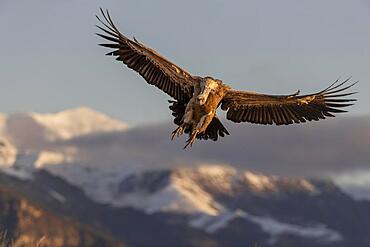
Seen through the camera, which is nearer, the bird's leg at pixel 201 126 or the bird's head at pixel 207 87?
the bird's leg at pixel 201 126

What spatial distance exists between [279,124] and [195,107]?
3.85 m

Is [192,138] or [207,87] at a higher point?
[207,87]

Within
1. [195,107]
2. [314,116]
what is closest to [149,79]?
[195,107]

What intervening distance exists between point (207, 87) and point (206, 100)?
1.57 feet

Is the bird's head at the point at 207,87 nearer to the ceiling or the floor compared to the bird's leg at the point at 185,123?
nearer to the ceiling

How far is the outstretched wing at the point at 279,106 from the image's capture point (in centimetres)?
2791

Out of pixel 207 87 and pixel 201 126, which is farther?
pixel 207 87

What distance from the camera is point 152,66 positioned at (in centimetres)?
2781

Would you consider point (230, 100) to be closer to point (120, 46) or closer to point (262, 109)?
point (262, 109)

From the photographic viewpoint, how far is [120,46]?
28562 mm

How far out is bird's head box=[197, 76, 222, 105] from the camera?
1002 inches

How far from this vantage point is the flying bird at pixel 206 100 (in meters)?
25.6

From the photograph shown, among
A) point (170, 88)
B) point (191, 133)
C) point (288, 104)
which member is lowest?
point (191, 133)

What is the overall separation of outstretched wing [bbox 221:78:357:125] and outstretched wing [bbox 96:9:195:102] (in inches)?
52.5
